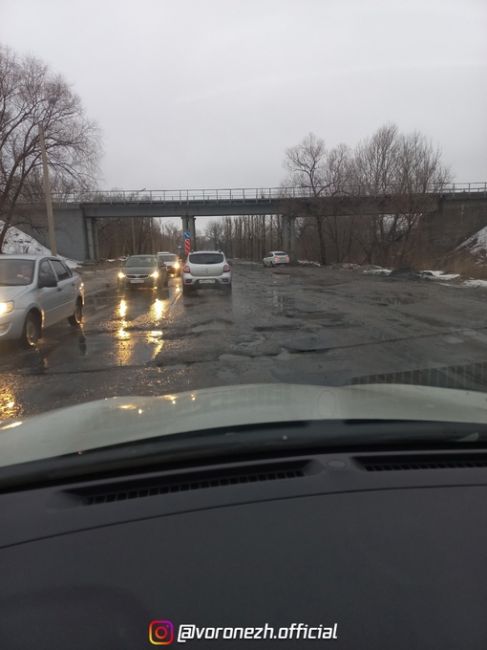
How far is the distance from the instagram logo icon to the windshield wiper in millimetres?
734

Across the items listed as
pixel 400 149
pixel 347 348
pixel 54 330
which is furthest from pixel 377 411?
pixel 400 149

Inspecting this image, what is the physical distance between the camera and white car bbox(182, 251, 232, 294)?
708 inches

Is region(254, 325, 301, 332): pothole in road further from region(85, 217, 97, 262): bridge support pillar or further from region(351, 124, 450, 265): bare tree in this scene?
region(85, 217, 97, 262): bridge support pillar

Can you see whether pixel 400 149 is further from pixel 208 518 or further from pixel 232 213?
pixel 208 518

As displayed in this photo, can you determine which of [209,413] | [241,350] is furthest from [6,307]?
[209,413]

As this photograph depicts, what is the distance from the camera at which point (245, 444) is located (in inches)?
85.6

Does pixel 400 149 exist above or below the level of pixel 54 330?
above

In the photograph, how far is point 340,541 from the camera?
5.33 ft

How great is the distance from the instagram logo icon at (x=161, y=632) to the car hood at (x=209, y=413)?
0.93 m

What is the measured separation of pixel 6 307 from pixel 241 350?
382cm

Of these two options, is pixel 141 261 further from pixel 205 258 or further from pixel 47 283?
pixel 47 283

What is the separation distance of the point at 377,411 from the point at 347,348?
5.83 m

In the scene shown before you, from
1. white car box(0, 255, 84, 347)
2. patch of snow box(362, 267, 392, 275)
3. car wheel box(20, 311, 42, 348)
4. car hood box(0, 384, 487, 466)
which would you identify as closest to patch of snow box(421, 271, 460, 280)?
patch of snow box(362, 267, 392, 275)

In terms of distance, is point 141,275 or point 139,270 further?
point 139,270
